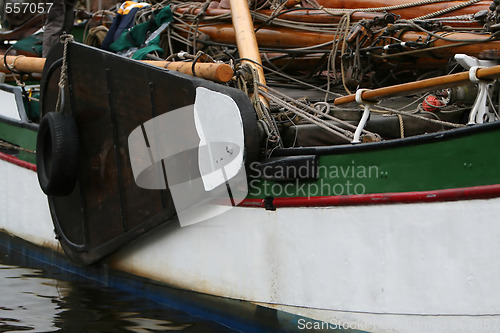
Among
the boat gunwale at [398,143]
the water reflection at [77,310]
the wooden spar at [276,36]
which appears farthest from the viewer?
the wooden spar at [276,36]

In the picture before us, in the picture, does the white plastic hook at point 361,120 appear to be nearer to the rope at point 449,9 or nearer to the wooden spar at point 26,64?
the rope at point 449,9

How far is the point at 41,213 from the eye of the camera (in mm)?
5566

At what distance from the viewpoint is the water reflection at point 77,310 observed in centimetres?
435

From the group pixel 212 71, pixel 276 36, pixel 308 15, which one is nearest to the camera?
pixel 212 71

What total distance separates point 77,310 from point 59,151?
41.9 inches

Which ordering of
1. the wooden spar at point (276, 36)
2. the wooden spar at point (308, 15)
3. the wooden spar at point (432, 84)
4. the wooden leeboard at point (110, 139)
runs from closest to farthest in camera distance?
the wooden spar at point (432, 84)
the wooden leeboard at point (110, 139)
the wooden spar at point (308, 15)
the wooden spar at point (276, 36)

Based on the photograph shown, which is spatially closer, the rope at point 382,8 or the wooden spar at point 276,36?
the rope at point 382,8

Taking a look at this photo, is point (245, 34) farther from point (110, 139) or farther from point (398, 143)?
point (398, 143)

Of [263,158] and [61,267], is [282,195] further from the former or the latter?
[61,267]

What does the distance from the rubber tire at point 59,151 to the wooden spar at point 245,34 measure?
1.24 metres

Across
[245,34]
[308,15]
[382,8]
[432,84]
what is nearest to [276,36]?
[308,15]

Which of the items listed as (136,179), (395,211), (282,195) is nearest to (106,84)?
(136,179)

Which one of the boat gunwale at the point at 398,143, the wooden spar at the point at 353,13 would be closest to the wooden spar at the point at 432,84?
the boat gunwale at the point at 398,143

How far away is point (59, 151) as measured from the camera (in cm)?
462
